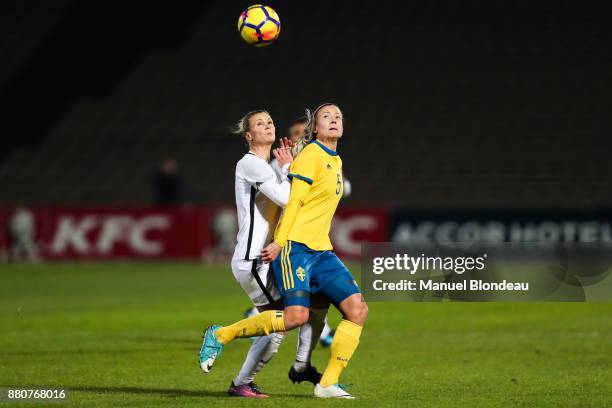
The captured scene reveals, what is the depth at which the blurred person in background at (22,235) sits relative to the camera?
26.9 metres

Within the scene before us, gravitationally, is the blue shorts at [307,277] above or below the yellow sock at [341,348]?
above

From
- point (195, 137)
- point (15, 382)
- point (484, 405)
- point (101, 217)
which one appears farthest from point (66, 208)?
point (484, 405)

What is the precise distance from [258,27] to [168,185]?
744 inches

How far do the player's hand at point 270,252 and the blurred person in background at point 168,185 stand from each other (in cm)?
2022

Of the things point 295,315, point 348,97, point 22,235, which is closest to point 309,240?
point 295,315

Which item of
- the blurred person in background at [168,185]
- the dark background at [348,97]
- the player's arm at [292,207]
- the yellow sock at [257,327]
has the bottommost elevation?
the yellow sock at [257,327]

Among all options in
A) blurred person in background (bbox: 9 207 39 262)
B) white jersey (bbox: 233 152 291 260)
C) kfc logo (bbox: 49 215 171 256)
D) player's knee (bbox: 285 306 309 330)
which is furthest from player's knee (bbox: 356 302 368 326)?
blurred person in background (bbox: 9 207 39 262)

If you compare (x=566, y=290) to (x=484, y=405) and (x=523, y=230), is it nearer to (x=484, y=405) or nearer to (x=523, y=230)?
(x=484, y=405)

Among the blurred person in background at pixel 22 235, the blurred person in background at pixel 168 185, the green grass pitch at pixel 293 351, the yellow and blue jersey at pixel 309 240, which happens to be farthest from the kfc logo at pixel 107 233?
the yellow and blue jersey at pixel 309 240

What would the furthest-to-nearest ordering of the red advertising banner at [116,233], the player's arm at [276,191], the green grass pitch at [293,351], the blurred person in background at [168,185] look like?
the blurred person in background at [168,185], the red advertising banner at [116,233], the green grass pitch at [293,351], the player's arm at [276,191]

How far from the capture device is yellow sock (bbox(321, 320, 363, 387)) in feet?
25.3

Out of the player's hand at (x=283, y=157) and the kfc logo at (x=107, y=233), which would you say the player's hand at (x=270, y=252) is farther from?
the kfc logo at (x=107, y=233)

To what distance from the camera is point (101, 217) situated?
26797mm

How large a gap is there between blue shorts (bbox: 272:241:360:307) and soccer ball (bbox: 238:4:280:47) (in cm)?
215
